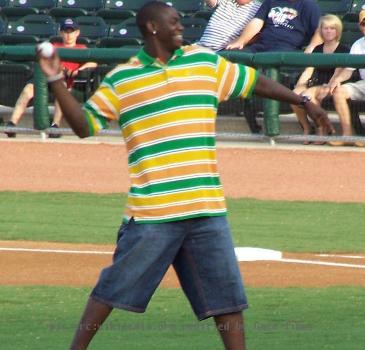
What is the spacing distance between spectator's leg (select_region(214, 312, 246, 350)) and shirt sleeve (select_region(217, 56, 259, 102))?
3.14ft

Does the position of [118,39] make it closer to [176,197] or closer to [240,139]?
[240,139]

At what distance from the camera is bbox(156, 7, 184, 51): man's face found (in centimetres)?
540

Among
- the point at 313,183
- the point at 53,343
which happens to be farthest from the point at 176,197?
the point at 313,183

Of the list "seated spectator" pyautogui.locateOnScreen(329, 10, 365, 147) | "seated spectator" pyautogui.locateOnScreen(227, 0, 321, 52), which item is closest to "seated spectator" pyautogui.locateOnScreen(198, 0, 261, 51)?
"seated spectator" pyautogui.locateOnScreen(227, 0, 321, 52)

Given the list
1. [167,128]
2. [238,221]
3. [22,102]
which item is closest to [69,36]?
[22,102]

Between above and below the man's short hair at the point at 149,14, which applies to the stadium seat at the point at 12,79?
below

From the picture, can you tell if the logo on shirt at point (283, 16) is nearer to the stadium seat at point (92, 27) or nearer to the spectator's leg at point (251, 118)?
the spectator's leg at point (251, 118)

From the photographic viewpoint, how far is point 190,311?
25.1 feet

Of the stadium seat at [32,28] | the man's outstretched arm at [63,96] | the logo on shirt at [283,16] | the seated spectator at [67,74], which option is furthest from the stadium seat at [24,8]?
the man's outstretched arm at [63,96]

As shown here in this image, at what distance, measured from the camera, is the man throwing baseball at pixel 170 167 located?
5.33m

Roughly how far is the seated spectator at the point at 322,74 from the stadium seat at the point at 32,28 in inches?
200

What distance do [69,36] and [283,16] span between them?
9.77ft

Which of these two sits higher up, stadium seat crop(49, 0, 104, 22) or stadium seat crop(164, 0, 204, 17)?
stadium seat crop(164, 0, 204, 17)

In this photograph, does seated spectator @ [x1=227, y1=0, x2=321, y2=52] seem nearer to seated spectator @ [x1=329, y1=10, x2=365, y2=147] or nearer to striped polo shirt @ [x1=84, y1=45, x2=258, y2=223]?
seated spectator @ [x1=329, y1=10, x2=365, y2=147]
